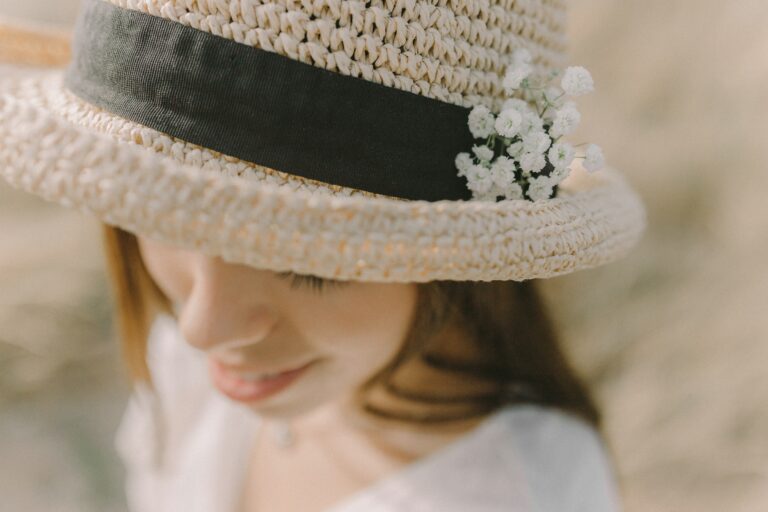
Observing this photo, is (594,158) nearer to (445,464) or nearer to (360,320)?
(360,320)

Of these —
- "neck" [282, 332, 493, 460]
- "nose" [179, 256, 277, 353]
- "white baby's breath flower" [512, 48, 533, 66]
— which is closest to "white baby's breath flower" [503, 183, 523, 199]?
"white baby's breath flower" [512, 48, 533, 66]

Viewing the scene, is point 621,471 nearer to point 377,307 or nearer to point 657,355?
point 657,355

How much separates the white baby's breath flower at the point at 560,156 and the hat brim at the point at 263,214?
1.7 inches

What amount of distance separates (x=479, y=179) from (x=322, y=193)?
142mm

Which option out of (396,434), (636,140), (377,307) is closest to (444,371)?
(396,434)

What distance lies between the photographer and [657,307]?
1.24 metres

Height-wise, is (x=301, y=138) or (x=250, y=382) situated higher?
(x=301, y=138)

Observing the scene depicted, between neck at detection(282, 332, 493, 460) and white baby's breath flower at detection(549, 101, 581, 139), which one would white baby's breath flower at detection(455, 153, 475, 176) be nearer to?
white baby's breath flower at detection(549, 101, 581, 139)

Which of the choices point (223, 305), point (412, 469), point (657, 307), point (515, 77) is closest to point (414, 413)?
point (412, 469)

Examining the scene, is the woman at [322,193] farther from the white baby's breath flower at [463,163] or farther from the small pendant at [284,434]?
the small pendant at [284,434]

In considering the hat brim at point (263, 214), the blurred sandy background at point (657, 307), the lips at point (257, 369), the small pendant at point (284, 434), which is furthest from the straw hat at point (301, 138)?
the blurred sandy background at point (657, 307)

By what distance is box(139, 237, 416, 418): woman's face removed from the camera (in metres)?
0.52

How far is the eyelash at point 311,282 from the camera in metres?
0.53

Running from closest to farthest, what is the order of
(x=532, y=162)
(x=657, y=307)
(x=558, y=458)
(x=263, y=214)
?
1. (x=263, y=214)
2. (x=532, y=162)
3. (x=558, y=458)
4. (x=657, y=307)
